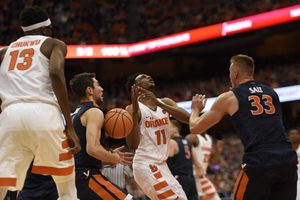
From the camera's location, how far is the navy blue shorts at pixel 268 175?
10.6 ft

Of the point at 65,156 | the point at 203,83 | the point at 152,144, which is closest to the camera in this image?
the point at 65,156

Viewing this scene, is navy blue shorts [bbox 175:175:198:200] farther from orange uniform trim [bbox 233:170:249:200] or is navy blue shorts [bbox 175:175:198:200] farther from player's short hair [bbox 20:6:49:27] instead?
player's short hair [bbox 20:6:49:27]

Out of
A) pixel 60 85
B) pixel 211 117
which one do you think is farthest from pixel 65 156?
pixel 211 117

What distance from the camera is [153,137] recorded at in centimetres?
454

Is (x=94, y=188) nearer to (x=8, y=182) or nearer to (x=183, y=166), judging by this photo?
(x=8, y=182)

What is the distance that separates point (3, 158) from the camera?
2740 millimetres

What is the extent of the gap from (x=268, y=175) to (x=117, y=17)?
63.8ft

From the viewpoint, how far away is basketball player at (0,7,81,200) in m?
2.76

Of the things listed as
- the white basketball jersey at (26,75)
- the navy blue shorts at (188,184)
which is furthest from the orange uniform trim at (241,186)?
the navy blue shorts at (188,184)

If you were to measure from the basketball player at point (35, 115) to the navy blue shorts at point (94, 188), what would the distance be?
62cm

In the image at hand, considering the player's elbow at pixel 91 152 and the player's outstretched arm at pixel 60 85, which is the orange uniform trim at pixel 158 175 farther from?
the player's outstretched arm at pixel 60 85

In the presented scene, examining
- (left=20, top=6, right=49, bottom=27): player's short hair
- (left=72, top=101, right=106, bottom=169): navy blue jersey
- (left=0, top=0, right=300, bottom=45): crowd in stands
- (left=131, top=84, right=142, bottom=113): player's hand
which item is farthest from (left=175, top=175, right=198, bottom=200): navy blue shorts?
(left=0, top=0, right=300, bottom=45): crowd in stands

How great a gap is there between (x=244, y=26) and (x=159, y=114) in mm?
12271

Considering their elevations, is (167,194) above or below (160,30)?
below
